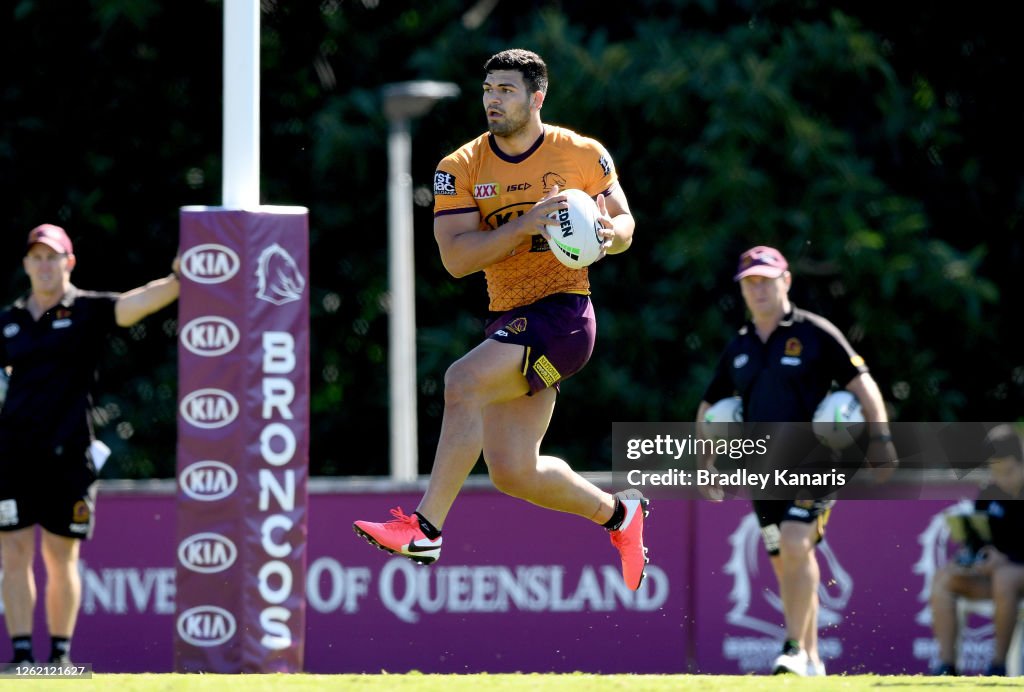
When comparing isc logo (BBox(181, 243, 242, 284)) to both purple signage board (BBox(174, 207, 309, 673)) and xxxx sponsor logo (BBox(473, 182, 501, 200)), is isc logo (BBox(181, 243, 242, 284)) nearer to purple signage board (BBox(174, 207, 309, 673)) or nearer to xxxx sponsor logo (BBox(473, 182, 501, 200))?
purple signage board (BBox(174, 207, 309, 673))

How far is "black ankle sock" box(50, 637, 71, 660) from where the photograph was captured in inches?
352

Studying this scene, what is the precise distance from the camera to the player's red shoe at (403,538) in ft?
22.3

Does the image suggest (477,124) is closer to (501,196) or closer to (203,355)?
(203,355)

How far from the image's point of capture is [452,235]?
23.0 feet

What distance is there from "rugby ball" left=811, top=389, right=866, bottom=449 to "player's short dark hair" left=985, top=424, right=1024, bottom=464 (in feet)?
5.19

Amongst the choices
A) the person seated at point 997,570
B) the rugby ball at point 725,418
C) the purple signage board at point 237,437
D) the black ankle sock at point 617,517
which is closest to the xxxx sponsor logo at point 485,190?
the black ankle sock at point 617,517

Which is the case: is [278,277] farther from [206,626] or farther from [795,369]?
[795,369]

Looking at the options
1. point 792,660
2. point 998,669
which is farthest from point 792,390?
point 998,669

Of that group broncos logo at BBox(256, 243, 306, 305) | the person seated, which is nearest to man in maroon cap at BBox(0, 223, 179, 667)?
broncos logo at BBox(256, 243, 306, 305)

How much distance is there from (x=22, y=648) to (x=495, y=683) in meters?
3.11

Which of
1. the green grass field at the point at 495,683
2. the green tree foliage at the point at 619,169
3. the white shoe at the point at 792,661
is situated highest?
the green tree foliage at the point at 619,169

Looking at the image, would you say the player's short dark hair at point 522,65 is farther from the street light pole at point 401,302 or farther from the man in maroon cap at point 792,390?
the street light pole at point 401,302

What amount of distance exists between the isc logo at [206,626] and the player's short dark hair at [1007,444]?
4788mm

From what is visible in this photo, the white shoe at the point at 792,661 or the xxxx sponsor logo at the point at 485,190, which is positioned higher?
the xxxx sponsor logo at the point at 485,190
